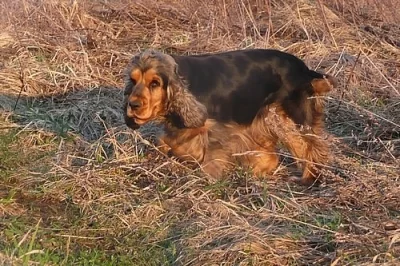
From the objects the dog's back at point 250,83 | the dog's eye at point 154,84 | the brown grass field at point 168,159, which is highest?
the dog's eye at point 154,84

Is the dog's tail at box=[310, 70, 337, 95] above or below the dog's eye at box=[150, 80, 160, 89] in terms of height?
below

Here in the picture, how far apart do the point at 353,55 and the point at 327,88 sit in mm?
2473

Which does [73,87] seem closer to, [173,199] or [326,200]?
[173,199]

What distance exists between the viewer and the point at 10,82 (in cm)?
748

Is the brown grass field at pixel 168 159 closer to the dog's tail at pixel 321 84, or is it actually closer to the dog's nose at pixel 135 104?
the dog's tail at pixel 321 84

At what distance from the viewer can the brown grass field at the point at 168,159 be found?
13.3 feet

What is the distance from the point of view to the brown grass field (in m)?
4.04

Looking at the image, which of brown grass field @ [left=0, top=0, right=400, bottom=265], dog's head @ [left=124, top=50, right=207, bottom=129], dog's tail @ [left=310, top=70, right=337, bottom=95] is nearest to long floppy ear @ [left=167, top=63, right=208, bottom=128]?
dog's head @ [left=124, top=50, right=207, bottom=129]

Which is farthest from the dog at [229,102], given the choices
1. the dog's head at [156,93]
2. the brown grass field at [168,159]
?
the brown grass field at [168,159]

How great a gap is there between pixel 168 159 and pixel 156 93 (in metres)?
0.57

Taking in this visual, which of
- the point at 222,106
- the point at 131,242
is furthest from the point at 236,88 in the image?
the point at 131,242

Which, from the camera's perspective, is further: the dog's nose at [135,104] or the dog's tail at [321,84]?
the dog's tail at [321,84]

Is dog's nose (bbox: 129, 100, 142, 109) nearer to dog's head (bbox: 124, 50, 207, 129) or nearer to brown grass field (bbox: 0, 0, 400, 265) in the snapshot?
dog's head (bbox: 124, 50, 207, 129)

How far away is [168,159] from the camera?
534 centimetres
